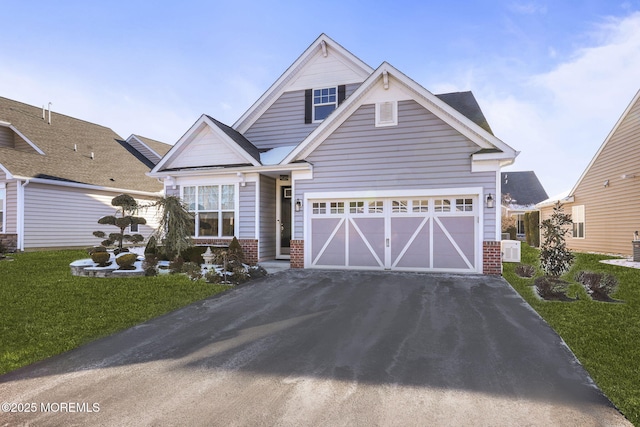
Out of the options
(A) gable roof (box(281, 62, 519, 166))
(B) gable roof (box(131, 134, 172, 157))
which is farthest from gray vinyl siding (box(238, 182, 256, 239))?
(B) gable roof (box(131, 134, 172, 157))

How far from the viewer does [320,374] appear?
12.4 ft

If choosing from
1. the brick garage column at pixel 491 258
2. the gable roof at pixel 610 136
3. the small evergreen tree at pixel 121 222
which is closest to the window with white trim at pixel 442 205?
the brick garage column at pixel 491 258

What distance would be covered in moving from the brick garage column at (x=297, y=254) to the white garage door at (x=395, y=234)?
0.20 meters

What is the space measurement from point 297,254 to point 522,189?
29965 millimetres

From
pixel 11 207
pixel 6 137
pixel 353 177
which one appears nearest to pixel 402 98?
pixel 353 177

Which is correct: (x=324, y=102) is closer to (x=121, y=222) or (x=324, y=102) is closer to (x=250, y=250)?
(x=250, y=250)

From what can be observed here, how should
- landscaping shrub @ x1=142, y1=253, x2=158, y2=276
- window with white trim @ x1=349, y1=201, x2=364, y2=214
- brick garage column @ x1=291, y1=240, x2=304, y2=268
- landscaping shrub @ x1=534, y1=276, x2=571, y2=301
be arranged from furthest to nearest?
1. brick garage column @ x1=291, y1=240, x2=304, y2=268
2. window with white trim @ x1=349, y1=201, x2=364, y2=214
3. landscaping shrub @ x1=142, y1=253, x2=158, y2=276
4. landscaping shrub @ x1=534, y1=276, x2=571, y2=301

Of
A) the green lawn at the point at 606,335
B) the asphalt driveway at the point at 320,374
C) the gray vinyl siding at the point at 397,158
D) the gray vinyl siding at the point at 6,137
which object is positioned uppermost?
the gray vinyl siding at the point at 6,137

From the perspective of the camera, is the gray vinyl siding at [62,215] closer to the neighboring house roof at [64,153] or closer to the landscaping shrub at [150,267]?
the neighboring house roof at [64,153]

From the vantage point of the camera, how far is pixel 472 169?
10039 mm

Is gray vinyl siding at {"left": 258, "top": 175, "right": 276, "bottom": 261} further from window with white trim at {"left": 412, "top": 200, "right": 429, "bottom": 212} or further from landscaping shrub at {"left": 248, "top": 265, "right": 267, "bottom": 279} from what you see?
window with white trim at {"left": 412, "top": 200, "right": 429, "bottom": 212}

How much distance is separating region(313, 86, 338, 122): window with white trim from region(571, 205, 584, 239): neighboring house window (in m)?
14.3

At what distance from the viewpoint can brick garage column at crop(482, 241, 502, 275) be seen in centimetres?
986

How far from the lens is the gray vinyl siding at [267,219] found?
12.5 meters
